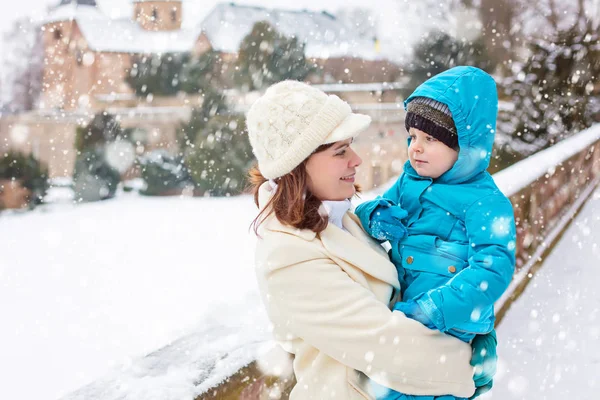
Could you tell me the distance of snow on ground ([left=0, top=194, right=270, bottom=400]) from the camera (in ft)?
9.52

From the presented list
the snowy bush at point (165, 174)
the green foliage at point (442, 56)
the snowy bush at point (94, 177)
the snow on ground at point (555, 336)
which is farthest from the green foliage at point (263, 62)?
the snow on ground at point (555, 336)

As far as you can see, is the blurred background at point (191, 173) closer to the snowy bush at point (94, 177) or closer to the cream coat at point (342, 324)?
the snowy bush at point (94, 177)

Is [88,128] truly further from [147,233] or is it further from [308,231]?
[308,231]

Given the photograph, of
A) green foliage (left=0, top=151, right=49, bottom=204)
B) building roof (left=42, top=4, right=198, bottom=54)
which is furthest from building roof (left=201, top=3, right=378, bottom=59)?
green foliage (left=0, top=151, right=49, bottom=204)

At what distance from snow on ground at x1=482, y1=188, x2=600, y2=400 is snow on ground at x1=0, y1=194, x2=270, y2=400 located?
1744 millimetres

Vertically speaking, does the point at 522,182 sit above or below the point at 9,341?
above

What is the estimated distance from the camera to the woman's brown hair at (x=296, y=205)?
177 centimetres

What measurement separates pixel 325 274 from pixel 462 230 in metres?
0.49

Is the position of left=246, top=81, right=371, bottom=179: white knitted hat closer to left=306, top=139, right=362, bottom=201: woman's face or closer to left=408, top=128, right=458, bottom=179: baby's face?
left=306, top=139, right=362, bottom=201: woman's face

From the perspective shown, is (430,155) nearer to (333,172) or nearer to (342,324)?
(333,172)

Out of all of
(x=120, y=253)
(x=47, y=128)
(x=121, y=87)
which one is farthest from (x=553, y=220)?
(x=121, y=87)

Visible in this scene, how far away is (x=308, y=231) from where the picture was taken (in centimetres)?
175

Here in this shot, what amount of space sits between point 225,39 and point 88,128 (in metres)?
18.4

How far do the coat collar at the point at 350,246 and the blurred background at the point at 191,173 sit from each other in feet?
2.14
